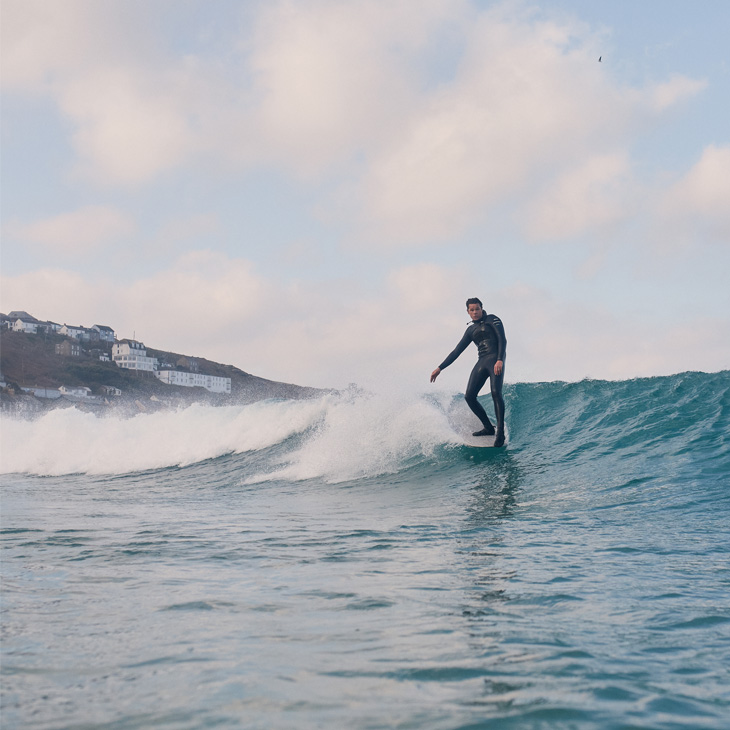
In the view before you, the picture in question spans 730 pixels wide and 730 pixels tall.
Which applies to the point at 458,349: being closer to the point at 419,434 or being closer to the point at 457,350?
the point at 457,350

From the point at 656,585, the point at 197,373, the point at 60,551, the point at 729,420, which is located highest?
the point at 197,373

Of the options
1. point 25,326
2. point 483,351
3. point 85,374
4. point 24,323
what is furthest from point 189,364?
point 483,351

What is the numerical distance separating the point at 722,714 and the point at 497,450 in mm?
9089

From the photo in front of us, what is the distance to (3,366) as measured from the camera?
9875cm

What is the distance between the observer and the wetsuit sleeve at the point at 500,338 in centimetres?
1055

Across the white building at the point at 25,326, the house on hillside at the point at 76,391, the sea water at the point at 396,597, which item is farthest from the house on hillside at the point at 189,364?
the sea water at the point at 396,597

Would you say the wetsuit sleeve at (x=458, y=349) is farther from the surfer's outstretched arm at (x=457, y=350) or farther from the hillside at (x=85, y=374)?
the hillside at (x=85, y=374)

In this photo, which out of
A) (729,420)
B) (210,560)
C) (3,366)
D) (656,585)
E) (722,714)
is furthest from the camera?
(3,366)

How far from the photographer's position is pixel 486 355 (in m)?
10.7

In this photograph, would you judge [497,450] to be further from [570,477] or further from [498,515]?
[498,515]

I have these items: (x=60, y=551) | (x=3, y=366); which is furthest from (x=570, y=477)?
(x=3, y=366)

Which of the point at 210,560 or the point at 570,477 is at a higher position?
the point at 570,477

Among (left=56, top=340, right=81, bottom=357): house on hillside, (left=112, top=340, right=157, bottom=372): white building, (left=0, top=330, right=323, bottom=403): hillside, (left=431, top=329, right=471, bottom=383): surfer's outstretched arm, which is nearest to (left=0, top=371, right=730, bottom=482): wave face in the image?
(left=431, top=329, right=471, bottom=383): surfer's outstretched arm

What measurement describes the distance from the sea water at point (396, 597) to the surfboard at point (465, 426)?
38 cm
